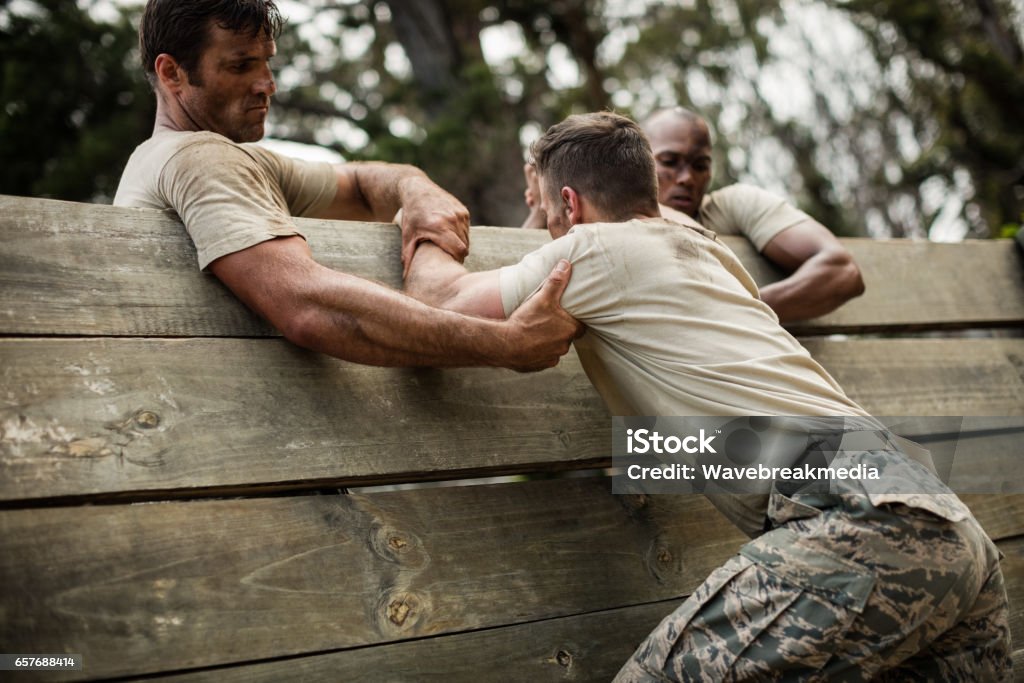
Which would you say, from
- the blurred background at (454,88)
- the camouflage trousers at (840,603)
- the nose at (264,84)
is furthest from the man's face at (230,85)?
the blurred background at (454,88)

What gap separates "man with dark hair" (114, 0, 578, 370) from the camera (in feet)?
6.29

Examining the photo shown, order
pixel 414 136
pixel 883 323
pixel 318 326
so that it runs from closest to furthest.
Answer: pixel 318 326 → pixel 883 323 → pixel 414 136

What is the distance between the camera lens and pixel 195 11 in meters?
2.30

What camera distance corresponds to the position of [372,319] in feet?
6.25

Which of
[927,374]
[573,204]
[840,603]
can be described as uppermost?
[573,204]

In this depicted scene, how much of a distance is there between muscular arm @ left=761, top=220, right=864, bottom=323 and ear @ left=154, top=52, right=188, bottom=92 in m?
1.78

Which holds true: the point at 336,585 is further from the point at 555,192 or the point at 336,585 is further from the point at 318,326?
the point at 555,192

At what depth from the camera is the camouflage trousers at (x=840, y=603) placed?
158 centimetres

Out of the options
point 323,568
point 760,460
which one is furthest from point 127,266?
point 760,460

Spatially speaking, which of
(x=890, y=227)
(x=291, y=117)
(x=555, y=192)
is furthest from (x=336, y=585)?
(x=890, y=227)

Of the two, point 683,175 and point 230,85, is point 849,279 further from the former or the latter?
point 230,85

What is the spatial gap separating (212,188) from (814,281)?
5.81ft

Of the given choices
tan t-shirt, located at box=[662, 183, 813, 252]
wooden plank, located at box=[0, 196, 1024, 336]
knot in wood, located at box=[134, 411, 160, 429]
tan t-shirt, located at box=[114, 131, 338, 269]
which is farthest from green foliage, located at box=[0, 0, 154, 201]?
knot in wood, located at box=[134, 411, 160, 429]

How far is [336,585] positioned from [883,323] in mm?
2062
